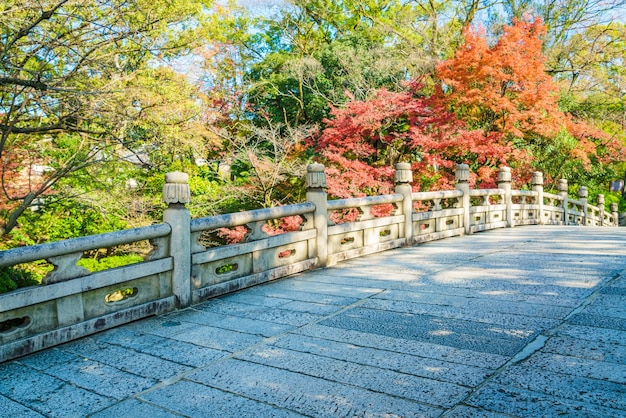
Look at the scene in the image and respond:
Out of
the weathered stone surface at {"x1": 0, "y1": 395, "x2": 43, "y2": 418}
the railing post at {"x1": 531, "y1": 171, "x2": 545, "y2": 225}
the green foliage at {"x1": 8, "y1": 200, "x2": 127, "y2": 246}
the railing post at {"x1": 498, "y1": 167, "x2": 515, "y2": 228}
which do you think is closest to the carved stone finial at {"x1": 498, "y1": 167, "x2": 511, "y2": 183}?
the railing post at {"x1": 498, "y1": 167, "x2": 515, "y2": 228}

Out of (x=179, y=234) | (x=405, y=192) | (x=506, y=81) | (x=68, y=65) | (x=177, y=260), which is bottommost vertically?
(x=177, y=260)

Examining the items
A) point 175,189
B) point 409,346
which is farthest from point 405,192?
point 409,346

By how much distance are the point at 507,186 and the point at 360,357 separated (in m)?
10.3

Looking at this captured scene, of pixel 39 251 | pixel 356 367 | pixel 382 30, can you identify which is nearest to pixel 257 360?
pixel 356 367

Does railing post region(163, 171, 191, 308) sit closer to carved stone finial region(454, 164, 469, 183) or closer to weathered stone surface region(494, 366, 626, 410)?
weathered stone surface region(494, 366, 626, 410)

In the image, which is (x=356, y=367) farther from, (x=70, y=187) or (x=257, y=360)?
(x=70, y=187)

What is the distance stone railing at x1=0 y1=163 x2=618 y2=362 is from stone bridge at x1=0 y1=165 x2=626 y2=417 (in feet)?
0.05

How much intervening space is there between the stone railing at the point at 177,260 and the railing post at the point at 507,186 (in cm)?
459

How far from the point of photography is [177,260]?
4.85 meters

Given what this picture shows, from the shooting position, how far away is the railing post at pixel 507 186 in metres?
12.4

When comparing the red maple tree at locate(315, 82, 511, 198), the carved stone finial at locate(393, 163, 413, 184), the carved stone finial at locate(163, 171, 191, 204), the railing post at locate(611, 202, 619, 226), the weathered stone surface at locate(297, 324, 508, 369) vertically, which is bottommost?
the railing post at locate(611, 202, 619, 226)

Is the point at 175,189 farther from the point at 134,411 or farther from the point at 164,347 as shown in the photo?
the point at 134,411

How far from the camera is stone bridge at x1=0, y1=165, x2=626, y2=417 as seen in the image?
9.05 feet

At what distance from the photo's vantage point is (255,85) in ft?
59.3
